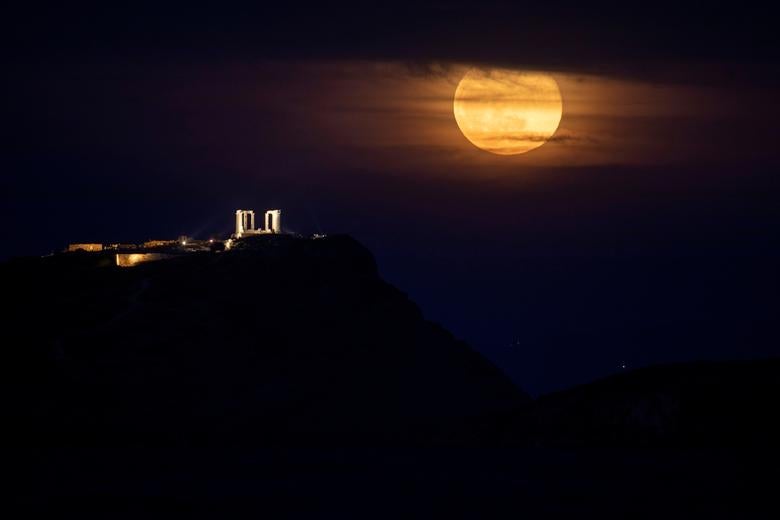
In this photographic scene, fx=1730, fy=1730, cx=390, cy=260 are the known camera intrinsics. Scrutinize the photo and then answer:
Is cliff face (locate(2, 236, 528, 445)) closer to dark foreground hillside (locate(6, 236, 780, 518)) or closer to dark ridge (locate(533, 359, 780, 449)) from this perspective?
dark foreground hillside (locate(6, 236, 780, 518))

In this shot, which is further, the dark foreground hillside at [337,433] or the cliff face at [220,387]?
the cliff face at [220,387]

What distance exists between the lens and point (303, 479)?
14412 centimetres

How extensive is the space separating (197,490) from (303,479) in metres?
10.6

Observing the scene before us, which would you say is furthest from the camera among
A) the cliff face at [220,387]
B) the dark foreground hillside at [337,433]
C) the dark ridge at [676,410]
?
the cliff face at [220,387]

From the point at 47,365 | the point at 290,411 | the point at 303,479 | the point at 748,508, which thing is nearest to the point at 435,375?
the point at 290,411

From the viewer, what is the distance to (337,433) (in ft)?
592

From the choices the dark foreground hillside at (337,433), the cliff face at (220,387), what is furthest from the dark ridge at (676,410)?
the cliff face at (220,387)

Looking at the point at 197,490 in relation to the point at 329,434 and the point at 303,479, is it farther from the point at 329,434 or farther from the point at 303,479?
the point at 329,434

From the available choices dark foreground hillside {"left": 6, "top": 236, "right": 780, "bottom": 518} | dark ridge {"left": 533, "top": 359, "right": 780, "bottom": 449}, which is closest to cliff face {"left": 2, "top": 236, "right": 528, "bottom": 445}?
dark foreground hillside {"left": 6, "top": 236, "right": 780, "bottom": 518}

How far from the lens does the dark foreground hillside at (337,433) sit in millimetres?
130750

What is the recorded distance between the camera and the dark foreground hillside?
13075 centimetres

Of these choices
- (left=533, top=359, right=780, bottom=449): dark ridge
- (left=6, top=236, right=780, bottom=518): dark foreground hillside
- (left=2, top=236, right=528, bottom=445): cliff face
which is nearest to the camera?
(left=6, top=236, right=780, bottom=518): dark foreground hillside

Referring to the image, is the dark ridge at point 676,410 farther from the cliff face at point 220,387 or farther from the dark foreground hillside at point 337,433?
the cliff face at point 220,387

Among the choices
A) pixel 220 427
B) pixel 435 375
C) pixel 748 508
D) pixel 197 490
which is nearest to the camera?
pixel 748 508
